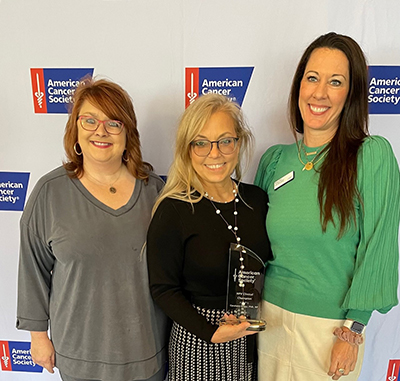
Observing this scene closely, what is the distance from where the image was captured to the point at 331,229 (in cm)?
107

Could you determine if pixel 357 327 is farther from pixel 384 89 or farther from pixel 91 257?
pixel 384 89

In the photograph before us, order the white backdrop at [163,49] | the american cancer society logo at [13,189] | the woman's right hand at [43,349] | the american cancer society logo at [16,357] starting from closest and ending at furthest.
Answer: the woman's right hand at [43,349] < the white backdrop at [163,49] < the american cancer society logo at [13,189] < the american cancer society logo at [16,357]

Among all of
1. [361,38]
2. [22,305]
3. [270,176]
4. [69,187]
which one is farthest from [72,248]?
[361,38]

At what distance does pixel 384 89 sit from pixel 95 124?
1325 millimetres

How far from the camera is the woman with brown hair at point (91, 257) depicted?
1139 millimetres

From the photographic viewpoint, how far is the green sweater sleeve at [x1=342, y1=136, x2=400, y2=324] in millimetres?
1016

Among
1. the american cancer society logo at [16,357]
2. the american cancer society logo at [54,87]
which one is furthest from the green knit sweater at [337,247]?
A: the american cancer society logo at [16,357]

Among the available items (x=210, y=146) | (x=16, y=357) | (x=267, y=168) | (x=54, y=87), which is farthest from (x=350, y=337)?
(x=16, y=357)

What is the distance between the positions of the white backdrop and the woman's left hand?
0.85 meters

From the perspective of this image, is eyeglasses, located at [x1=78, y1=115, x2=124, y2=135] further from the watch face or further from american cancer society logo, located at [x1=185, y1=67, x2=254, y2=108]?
the watch face

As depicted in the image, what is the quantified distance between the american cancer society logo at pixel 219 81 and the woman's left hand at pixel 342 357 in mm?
1105

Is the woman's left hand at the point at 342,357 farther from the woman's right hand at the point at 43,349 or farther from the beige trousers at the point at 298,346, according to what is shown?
the woman's right hand at the point at 43,349

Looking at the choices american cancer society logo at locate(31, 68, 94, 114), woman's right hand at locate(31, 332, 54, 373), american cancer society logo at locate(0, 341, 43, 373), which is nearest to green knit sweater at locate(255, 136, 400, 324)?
woman's right hand at locate(31, 332, 54, 373)

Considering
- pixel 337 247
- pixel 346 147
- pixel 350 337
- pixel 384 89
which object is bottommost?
pixel 350 337
